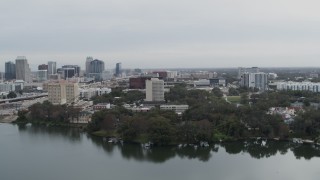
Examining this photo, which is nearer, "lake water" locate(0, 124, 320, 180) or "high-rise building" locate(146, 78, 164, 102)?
"lake water" locate(0, 124, 320, 180)

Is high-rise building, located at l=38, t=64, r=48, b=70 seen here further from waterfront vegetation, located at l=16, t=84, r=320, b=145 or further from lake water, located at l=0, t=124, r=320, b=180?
lake water, located at l=0, t=124, r=320, b=180

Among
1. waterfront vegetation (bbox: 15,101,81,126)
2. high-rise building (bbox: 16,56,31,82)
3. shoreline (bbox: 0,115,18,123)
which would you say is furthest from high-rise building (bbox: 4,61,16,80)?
waterfront vegetation (bbox: 15,101,81,126)


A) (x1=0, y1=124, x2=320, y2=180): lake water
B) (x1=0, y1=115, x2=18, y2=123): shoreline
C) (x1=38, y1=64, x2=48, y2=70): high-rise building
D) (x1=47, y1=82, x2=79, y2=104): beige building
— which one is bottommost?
(x1=0, y1=124, x2=320, y2=180): lake water

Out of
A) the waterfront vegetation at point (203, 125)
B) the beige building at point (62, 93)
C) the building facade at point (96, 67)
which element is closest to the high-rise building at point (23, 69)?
the building facade at point (96, 67)

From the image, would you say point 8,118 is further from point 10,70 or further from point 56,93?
point 10,70

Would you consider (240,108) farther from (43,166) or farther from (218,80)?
(218,80)

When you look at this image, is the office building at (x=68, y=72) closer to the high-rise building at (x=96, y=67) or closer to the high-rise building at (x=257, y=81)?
the high-rise building at (x=96, y=67)

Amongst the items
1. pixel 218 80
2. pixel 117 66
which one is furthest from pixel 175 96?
pixel 117 66
